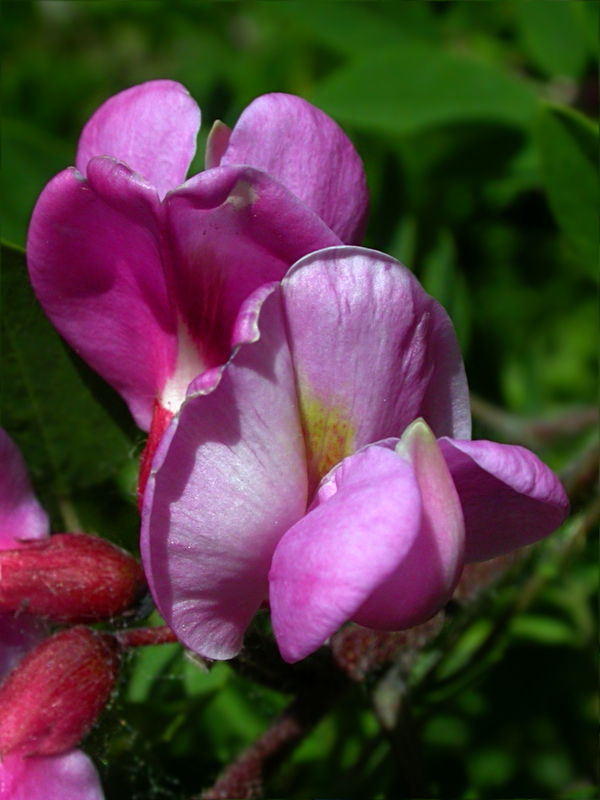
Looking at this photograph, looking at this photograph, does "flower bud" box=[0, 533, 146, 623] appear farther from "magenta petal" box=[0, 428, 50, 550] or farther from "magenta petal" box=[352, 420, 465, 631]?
"magenta petal" box=[352, 420, 465, 631]

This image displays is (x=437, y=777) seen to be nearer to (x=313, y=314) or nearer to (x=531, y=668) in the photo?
(x=531, y=668)

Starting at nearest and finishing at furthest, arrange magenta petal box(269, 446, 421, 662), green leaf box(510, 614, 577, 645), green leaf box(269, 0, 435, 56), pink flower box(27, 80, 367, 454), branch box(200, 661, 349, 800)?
1. magenta petal box(269, 446, 421, 662)
2. pink flower box(27, 80, 367, 454)
3. branch box(200, 661, 349, 800)
4. green leaf box(510, 614, 577, 645)
5. green leaf box(269, 0, 435, 56)

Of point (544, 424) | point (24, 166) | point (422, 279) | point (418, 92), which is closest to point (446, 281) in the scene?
point (422, 279)

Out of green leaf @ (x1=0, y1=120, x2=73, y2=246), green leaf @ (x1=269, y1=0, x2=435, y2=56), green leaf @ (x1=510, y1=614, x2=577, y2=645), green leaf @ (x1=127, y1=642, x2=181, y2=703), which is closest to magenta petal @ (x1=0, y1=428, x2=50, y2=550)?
green leaf @ (x1=127, y1=642, x2=181, y2=703)

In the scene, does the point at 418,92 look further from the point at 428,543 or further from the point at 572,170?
the point at 428,543


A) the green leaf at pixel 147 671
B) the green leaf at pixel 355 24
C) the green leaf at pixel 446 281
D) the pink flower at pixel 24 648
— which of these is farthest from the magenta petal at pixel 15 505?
the green leaf at pixel 355 24

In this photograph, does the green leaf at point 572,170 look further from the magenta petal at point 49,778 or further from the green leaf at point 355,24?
the magenta petal at point 49,778
